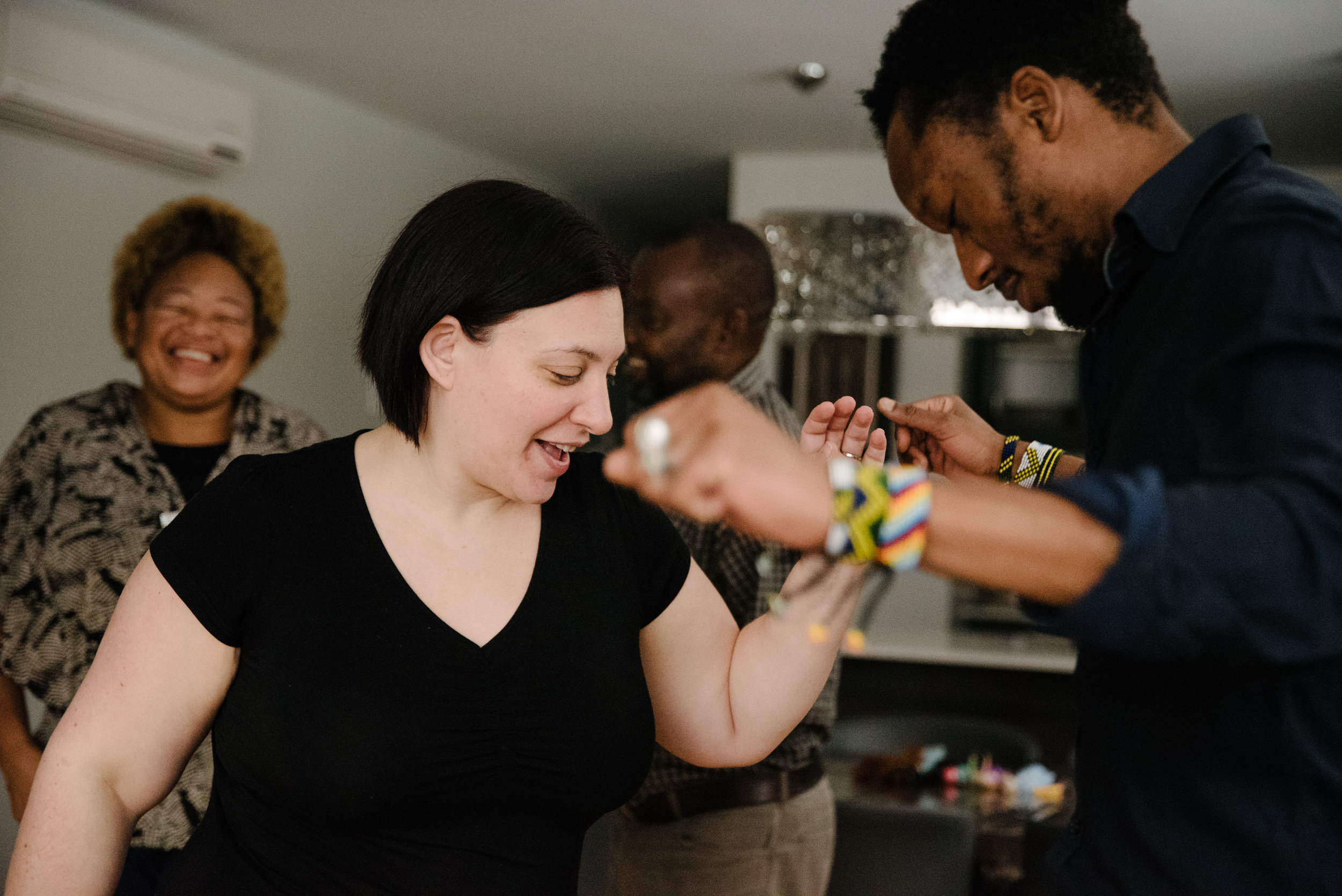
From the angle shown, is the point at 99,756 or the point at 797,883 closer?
the point at 99,756

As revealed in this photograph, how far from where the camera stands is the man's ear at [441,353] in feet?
4.15

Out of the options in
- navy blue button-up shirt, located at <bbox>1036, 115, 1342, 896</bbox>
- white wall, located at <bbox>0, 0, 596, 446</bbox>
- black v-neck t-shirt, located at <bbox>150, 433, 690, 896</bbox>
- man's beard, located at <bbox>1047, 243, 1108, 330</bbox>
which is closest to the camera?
navy blue button-up shirt, located at <bbox>1036, 115, 1342, 896</bbox>

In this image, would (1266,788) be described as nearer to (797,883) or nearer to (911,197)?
(911,197)

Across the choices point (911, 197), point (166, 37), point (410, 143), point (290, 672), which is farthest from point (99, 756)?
point (410, 143)

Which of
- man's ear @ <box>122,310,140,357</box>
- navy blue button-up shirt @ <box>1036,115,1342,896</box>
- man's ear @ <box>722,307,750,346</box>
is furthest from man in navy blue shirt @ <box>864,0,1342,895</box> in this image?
man's ear @ <box>122,310,140,357</box>

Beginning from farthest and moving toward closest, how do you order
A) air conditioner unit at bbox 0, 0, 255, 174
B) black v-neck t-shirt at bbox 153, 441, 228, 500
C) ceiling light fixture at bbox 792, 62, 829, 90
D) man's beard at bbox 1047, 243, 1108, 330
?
ceiling light fixture at bbox 792, 62, 829, 90
air conditioner unit at bbox 0, 0, 255, 174
black v-neck t-shirt at bbox 153, 441, 228, 500
man's beard at bbox 1047, 243, 1108, 330

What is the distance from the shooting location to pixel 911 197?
1094 mm

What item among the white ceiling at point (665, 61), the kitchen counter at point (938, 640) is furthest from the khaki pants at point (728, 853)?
the kitchen counter at point (938, 640)

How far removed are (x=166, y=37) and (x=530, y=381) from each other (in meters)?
3.20

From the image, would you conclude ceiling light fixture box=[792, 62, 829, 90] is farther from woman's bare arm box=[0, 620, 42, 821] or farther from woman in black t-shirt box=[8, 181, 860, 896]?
woman's bare arm box=[0, 620, 42, 821]

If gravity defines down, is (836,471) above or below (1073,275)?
below

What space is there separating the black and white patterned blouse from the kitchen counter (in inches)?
124

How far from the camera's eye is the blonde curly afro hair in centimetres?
242

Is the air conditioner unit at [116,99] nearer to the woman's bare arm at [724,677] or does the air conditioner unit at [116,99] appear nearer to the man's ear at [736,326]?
the man's ear at [736,326]
